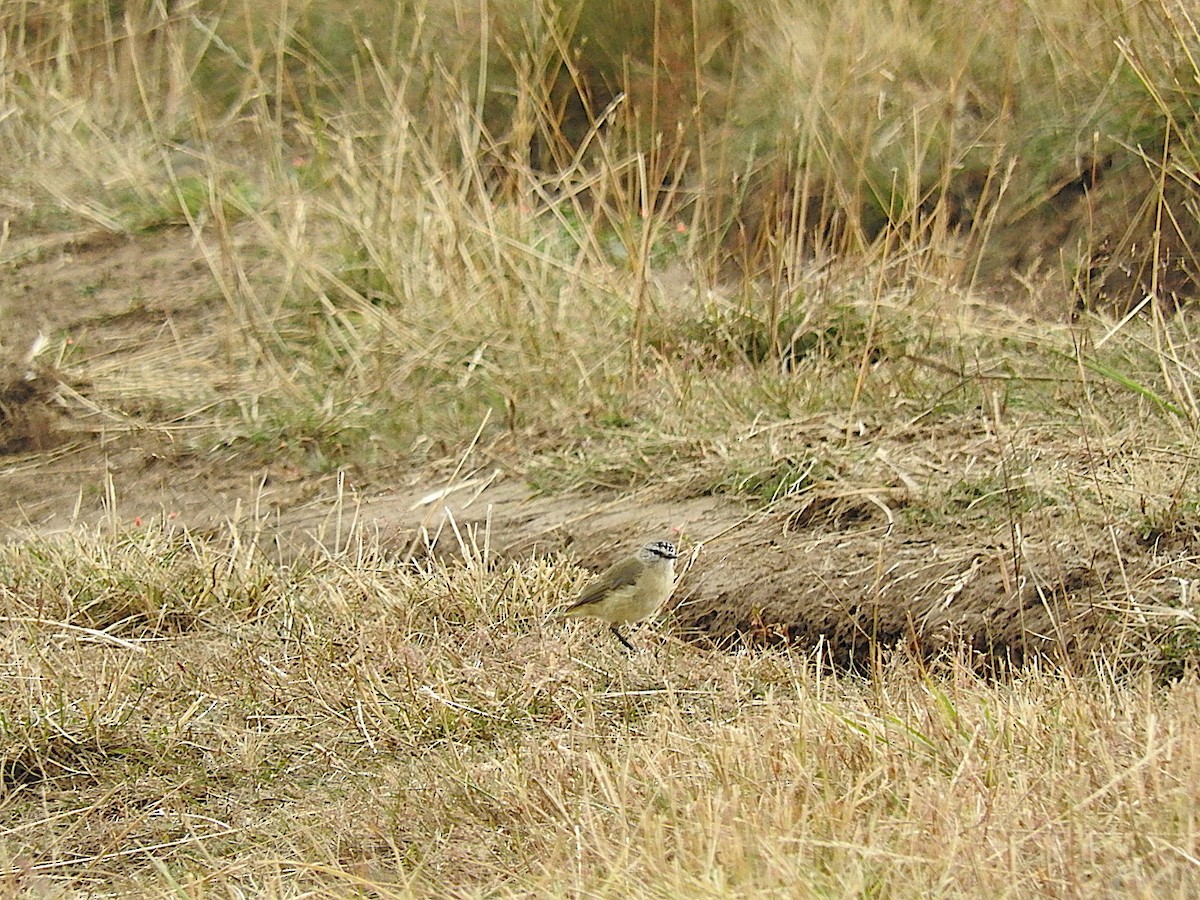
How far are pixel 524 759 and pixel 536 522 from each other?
6.08ft

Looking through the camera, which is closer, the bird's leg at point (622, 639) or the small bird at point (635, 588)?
the small bird at point (635, 588)

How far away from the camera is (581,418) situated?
618 cm

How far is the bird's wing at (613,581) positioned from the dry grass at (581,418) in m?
0.16

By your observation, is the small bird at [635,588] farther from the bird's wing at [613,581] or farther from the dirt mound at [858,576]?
the dirt mound at [858,576]

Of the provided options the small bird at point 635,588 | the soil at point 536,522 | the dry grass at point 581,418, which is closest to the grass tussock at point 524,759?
the dry grass at point 581,418

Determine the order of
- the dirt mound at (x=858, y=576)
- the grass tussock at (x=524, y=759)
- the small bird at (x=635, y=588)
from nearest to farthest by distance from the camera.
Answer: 1. the grass tussock at (x=524, y=759)
2. the dirt mound at (x=858, y=576)
3. the small bird at (x=635, y=588)

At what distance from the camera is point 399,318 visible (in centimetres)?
Result: 697

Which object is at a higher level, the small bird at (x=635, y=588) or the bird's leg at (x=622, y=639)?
the small bird at (x=635, y=588)

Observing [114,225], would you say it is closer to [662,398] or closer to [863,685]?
[662,398]

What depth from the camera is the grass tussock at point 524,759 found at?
2865mm

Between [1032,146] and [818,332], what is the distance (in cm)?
165

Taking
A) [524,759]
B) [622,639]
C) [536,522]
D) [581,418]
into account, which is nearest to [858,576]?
[622,639]

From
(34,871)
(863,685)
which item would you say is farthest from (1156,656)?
(34,871)

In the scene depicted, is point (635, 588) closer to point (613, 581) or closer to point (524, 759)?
point (613, 581)
